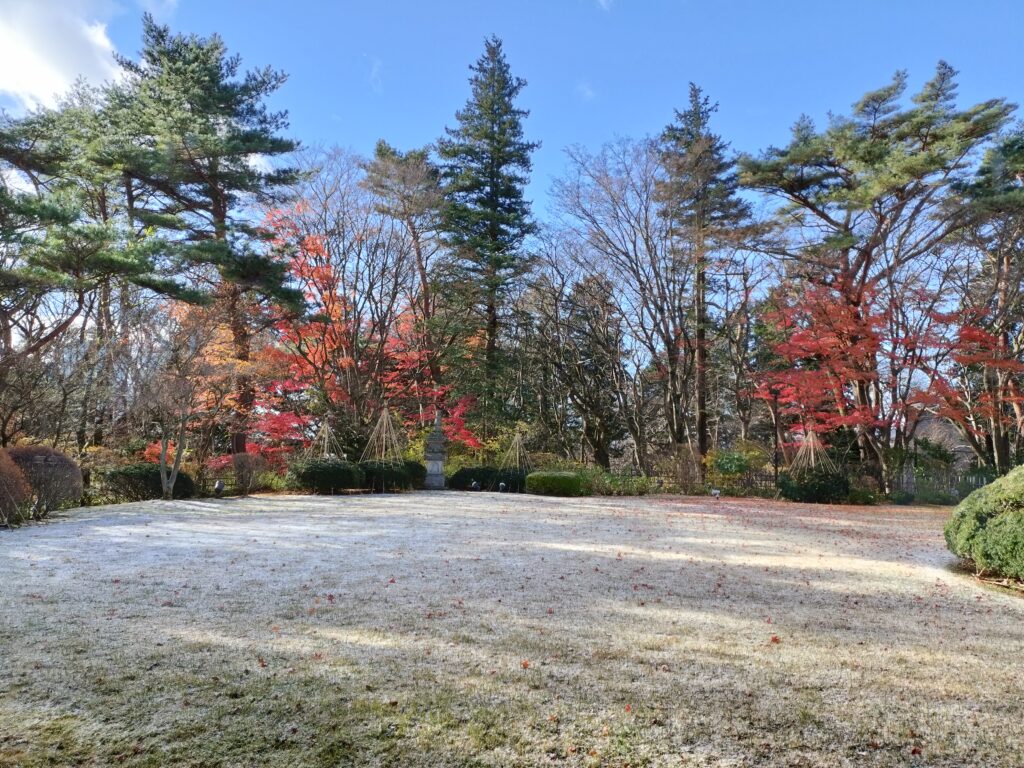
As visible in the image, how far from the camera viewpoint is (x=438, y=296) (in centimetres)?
1895

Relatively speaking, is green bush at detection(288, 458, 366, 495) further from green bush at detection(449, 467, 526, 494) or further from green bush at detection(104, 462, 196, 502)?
green bush at detection(449, 467, 526, 494)

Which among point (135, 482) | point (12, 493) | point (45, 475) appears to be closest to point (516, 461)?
point (135, 482)

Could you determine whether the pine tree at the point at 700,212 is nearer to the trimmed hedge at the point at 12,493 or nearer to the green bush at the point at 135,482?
the green bush at the point at 135,482

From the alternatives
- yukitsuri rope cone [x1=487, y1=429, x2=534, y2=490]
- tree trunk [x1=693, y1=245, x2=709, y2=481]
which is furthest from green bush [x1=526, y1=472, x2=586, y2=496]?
tree trunk [x1=693, y1=245, x2=709, y2=481]

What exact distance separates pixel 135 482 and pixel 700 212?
14.4 m

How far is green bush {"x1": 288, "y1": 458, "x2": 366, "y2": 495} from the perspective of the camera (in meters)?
12.0

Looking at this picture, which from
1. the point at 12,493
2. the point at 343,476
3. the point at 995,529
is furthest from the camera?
the point at 343,476

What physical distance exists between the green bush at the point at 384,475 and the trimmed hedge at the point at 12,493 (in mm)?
6043

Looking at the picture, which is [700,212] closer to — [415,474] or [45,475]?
[415,474]

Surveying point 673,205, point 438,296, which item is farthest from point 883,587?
point 438,296

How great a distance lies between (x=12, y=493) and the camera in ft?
23.8

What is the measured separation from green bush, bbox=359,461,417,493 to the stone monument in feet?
3.20

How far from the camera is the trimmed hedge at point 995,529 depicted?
16.7 ft

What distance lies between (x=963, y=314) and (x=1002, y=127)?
3.94 metres
